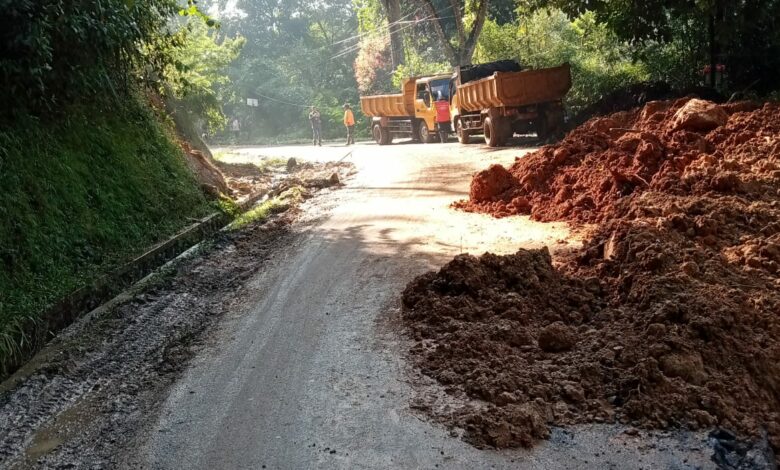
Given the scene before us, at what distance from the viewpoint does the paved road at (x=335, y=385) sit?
4199 mm

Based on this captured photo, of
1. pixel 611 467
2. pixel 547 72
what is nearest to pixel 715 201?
pixel 611 467

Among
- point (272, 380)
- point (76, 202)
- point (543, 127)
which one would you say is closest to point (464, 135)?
point (543, 127)

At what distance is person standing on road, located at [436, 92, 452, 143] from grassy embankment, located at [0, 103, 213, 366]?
15.0m

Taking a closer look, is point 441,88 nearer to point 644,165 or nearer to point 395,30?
point 395,30

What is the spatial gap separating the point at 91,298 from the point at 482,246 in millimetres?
4381

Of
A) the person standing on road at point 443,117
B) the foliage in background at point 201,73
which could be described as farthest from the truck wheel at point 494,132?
the foliage in background at point 201,73

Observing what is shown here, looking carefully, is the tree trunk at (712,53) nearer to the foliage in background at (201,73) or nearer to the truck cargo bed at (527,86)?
the truck cargo bed at (527,86)

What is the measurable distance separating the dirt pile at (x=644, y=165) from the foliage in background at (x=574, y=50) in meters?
8.38

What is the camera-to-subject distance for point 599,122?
43.6 feet

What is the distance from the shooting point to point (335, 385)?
523cm

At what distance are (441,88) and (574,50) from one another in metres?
4.71

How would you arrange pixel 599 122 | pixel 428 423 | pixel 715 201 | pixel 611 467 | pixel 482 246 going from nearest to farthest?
pixel 611 467 → pixel 428 423 → pixel 715 201 → pixel 482 246 → pixel 599 122

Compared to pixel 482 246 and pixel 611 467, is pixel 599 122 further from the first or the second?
pixel 611 467

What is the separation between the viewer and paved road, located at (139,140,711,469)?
13.8 feet
